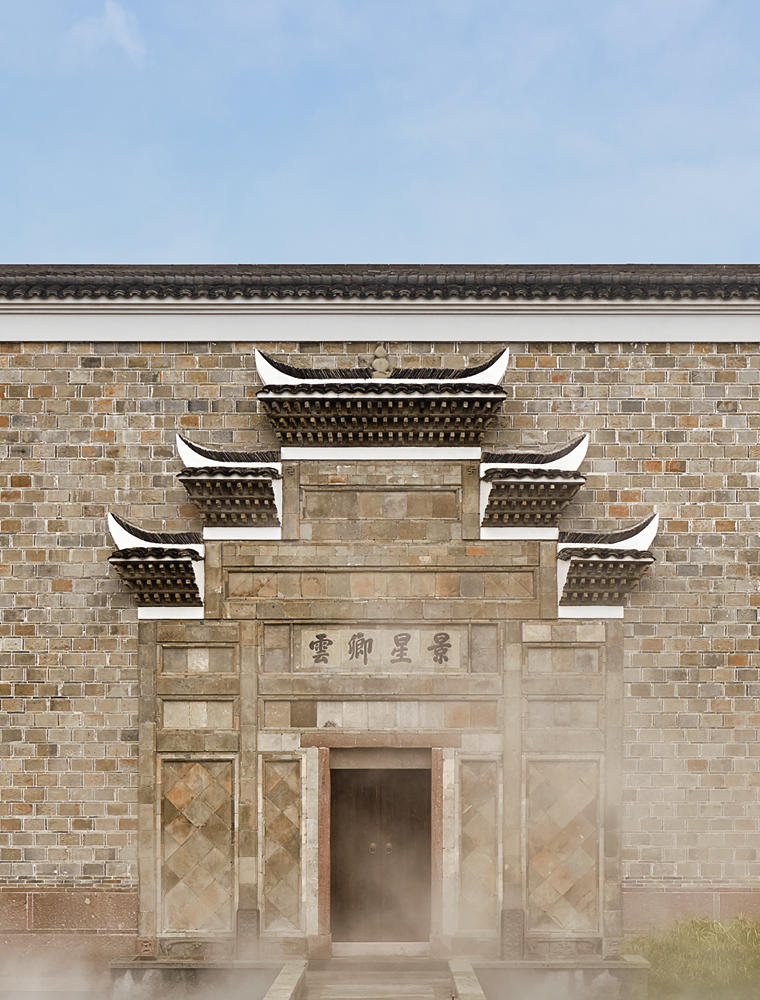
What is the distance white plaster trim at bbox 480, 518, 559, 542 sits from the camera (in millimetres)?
10352

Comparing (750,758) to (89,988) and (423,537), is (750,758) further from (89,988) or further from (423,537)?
(89,988)

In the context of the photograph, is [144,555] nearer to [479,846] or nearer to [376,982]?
[479,846]

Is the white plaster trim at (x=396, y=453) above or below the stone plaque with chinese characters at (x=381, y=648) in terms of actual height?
above

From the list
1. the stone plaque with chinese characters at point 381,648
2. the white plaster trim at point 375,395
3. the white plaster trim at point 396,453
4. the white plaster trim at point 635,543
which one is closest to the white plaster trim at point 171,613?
the stone plaque with chinese characters at point 381,648

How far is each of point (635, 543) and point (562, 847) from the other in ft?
11.5

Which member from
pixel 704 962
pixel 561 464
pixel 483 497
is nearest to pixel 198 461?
pixel 483 497

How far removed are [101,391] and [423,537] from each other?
4175mm

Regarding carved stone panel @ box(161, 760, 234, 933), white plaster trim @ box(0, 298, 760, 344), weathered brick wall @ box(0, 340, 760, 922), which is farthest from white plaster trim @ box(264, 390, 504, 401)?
carved stone panel @ box(161, 760, 234, 933)

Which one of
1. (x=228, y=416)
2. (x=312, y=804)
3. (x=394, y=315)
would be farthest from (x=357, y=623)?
(x=394, y=315)

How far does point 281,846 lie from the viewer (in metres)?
10.2

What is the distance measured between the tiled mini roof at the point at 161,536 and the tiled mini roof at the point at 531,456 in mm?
3391

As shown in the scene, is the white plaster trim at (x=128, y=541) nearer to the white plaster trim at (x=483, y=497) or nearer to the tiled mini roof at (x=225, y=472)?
the tiled mini roof at (x=225, y=472)

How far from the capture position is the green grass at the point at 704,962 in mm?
9641

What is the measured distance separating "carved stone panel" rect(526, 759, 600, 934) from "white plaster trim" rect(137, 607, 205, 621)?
4.14 meters
